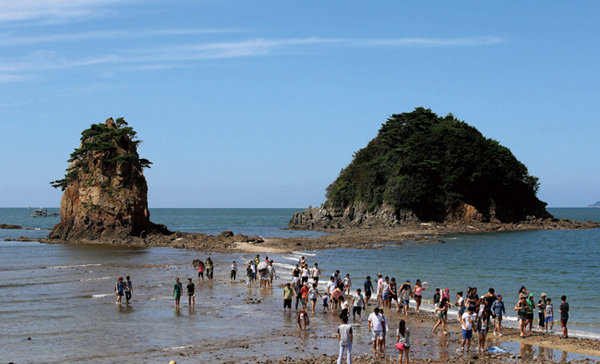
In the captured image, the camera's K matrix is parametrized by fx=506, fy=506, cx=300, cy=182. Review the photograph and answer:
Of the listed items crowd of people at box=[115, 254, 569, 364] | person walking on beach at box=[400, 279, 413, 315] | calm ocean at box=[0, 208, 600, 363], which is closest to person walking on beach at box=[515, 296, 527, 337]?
crowd of people at box=[115, 254, 569, 364]

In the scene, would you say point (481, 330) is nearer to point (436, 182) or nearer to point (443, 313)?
point (443, 313)

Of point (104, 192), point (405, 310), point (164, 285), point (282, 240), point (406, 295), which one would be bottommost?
point (164, 285)

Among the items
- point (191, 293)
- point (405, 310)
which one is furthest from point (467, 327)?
point (191, 293)

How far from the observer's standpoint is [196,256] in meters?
45.2

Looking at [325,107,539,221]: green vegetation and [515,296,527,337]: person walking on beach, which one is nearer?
[515,296,527,337]: person walking on beach

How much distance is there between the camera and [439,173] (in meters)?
79.9

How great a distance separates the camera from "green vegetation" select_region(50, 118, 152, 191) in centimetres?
5788

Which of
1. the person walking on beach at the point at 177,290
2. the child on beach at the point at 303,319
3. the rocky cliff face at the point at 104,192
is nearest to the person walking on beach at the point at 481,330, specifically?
the child on beach at the point at 303,319

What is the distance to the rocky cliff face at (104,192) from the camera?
5716 centimetres

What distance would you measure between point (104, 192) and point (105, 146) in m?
5.26

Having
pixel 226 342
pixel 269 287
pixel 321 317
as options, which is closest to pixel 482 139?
pixel 269 287

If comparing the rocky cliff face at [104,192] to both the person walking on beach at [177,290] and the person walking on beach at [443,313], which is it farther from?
the person walking on beach at [443,313]

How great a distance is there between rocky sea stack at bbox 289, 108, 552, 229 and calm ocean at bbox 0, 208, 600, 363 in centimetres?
1936

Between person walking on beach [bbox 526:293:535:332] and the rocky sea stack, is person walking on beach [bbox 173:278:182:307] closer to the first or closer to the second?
person walking on beach [bbox 526:293:535:332]
